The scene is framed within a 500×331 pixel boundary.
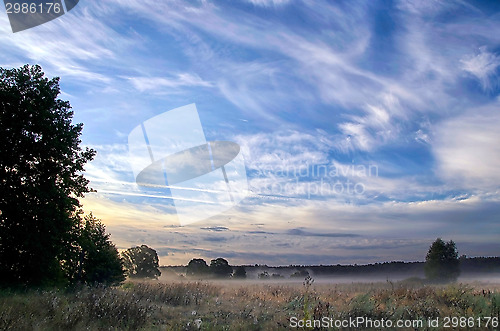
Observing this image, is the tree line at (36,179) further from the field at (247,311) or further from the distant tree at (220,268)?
the distant tree at (220,268)

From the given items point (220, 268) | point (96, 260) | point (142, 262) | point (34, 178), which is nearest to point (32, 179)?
point (34, 178)

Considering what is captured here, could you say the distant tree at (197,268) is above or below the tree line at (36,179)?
below

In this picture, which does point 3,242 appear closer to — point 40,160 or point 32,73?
point 40,160

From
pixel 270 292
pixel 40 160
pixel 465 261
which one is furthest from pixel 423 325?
pixel 465 261

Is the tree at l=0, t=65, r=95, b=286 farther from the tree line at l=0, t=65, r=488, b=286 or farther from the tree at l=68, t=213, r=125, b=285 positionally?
the tree at l=68, t=213, r=125, b=285

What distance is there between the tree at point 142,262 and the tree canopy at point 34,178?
126 ft

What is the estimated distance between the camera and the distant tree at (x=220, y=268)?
75.8 metres

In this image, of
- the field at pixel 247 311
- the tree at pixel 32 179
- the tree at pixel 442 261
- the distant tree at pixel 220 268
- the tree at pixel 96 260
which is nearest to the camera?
the field at pixel 247 311

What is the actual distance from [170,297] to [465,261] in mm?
53896

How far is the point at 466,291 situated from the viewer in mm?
14844

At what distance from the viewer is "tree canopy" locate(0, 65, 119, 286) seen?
19.6 m

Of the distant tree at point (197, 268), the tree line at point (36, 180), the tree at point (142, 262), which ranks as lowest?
the distant tree at point (197, 268)

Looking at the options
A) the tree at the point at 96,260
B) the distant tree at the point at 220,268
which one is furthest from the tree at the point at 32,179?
the distant tree at the point at 220,268

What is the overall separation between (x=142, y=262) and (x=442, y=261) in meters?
45.7
